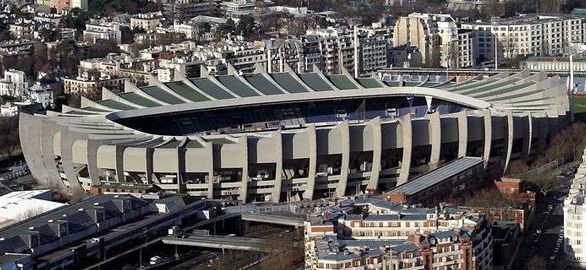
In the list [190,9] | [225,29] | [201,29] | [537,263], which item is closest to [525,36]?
[225,29]

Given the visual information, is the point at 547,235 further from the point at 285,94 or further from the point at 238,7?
the point at 238,7

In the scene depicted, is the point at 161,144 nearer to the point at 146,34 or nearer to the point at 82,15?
the point at 146,34

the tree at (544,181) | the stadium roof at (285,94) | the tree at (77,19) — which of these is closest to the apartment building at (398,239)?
the tree at (544,181)

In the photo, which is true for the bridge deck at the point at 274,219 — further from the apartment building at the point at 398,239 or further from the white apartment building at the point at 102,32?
the white apartment building at the point at 102,32

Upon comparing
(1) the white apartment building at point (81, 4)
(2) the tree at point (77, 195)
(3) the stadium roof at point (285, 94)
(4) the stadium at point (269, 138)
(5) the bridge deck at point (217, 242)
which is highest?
(1) the white apartment building at point (81, 4)

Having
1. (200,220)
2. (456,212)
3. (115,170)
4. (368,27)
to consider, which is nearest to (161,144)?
(115,170)

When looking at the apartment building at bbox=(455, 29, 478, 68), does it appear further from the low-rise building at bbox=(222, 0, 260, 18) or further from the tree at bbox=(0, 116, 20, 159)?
the tree at bbox=(0, 116, 20, 159)

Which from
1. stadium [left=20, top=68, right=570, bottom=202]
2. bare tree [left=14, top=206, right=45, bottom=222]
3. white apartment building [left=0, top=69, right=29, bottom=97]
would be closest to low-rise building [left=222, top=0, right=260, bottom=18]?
white apartment building [left=0, top=69, right=29, bottom=97]

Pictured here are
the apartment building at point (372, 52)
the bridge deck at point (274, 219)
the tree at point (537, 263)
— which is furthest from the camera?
the apartment building at point (372, 52)
